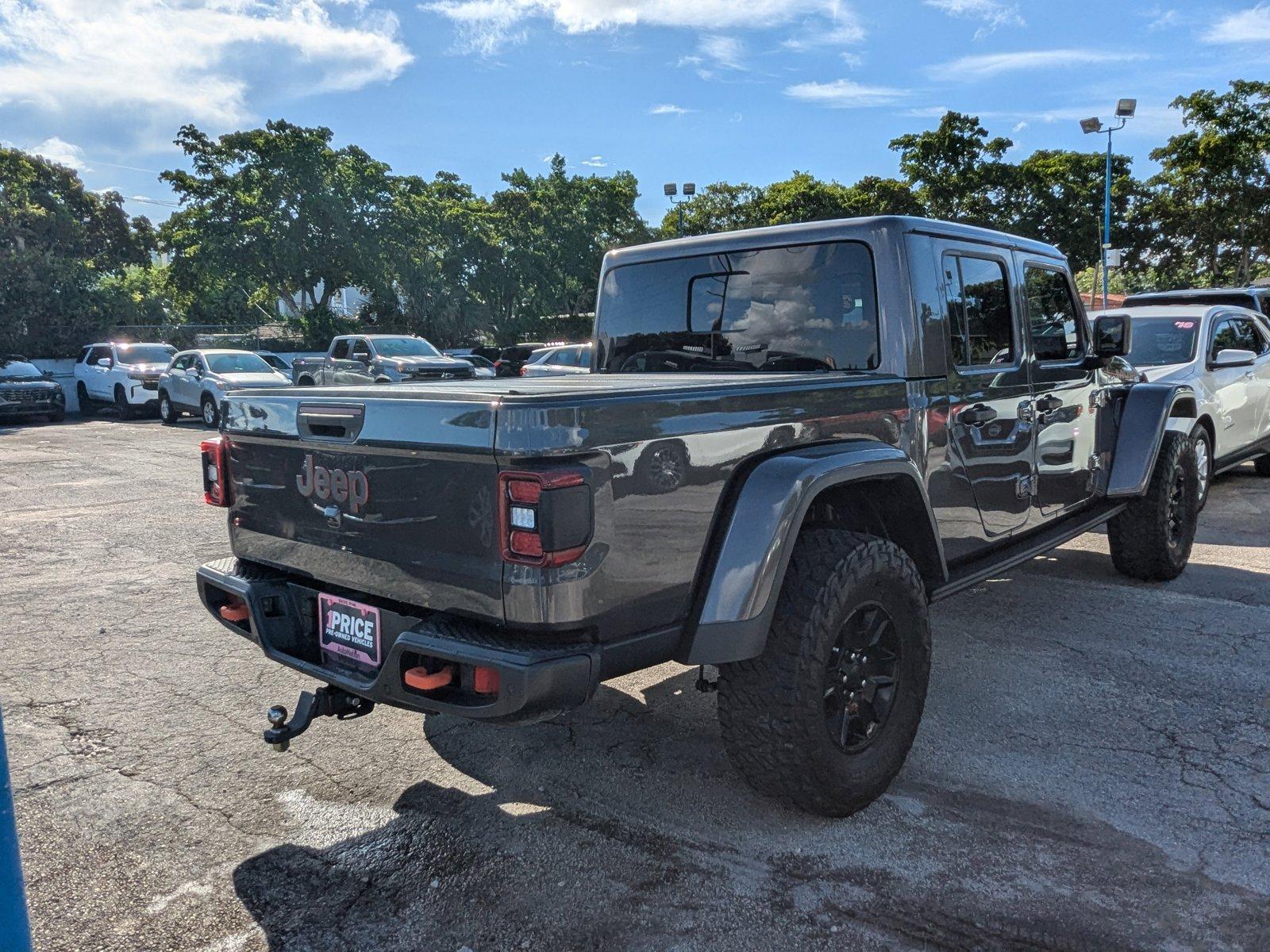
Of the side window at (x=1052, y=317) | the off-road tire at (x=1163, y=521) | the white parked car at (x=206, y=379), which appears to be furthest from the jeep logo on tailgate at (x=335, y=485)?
the white parked car at (x=206, y=379)

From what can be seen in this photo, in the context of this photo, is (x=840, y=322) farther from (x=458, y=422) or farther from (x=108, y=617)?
(x=108, y=617)

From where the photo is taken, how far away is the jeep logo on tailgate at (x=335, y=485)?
2875 mm

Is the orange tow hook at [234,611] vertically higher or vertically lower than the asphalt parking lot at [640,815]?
higher

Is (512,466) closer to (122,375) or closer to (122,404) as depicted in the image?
(122,375)

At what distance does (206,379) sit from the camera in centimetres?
1877

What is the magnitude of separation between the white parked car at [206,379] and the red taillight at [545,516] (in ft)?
55.5

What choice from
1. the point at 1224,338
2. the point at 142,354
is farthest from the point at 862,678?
the point at 142,354

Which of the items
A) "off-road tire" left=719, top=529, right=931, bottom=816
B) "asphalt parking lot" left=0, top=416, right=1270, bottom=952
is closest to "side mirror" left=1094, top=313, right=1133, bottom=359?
"asphalt parking lot" left=0, top=416, right=1270, bottom=952

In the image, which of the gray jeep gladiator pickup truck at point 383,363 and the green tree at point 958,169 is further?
the green tree at point 958,169

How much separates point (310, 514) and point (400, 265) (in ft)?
111

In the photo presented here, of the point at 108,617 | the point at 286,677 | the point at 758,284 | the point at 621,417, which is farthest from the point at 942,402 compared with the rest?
the point at 108,617

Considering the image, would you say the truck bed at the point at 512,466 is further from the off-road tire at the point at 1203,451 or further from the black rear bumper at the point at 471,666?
the off-road tire at the point at 1203,451

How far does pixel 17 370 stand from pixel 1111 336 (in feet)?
75.7

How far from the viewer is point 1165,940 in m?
2.47
